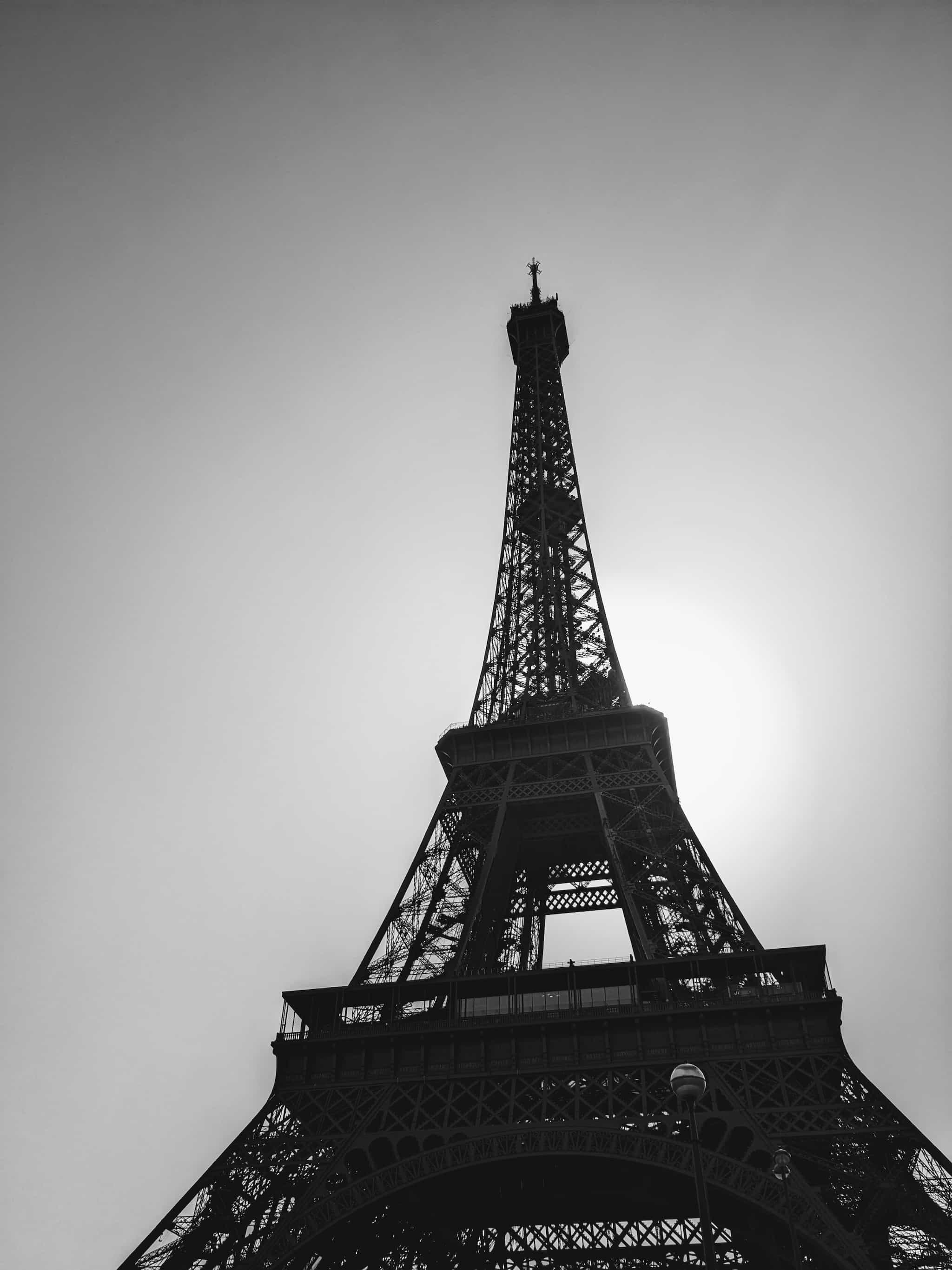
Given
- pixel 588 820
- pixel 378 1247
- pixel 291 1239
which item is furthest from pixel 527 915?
pixel 291 1239

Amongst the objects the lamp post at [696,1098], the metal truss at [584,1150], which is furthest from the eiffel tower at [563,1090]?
the lamp post at [696,1098]

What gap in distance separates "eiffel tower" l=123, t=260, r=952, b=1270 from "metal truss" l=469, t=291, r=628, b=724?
13.0ft

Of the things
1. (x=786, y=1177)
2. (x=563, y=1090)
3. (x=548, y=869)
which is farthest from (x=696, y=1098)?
(x=548, y=869)

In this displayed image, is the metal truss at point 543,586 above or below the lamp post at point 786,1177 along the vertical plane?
above

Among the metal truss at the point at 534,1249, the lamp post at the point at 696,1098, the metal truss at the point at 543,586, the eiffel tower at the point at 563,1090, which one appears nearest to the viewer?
the lamp post at the point at 696,1098

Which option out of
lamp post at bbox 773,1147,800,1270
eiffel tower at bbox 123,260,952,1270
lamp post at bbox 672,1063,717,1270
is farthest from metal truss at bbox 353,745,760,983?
lamp post at bbox 672,1063,717,1270

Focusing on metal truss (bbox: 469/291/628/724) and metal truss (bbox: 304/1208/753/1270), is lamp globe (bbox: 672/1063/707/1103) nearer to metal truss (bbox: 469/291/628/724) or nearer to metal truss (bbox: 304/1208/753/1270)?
metal truss (bbox: 304/1208/753/1270)

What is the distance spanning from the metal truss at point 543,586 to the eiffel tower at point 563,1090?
3.95 m

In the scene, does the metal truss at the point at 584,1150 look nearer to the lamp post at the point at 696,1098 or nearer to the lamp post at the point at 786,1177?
the lamp post at the point at 786,1177

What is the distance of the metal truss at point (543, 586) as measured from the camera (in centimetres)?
4994

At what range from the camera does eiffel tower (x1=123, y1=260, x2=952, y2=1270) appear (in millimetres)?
28469

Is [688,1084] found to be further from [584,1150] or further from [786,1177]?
[584,1150]

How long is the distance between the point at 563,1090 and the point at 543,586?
1142 inches

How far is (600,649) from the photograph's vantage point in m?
51.9
